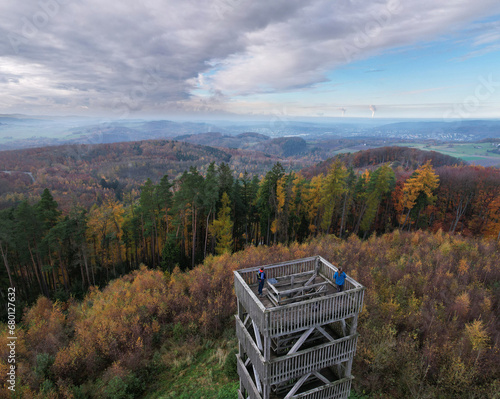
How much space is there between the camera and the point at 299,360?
310 inches

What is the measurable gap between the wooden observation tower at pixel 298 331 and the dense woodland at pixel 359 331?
3232 mm

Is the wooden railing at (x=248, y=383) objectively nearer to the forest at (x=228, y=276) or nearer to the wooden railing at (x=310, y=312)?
the forest at (x=228, y=276)

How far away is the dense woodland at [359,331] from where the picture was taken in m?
10.5

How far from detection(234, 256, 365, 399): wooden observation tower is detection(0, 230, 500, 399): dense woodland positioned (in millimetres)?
3232

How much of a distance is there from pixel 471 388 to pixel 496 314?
20.4 feet

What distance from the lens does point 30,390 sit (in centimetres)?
1095

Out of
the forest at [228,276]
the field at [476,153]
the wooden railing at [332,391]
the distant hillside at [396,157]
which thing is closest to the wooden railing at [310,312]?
the wooden railing at [332,391]

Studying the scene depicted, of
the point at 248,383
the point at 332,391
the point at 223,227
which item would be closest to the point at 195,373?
the point at 248,383

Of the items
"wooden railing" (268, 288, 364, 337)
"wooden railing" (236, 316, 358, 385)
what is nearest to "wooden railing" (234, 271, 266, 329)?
"wooden railing" (268, 288, 364, 337)

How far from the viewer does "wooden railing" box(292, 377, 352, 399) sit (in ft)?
27.9

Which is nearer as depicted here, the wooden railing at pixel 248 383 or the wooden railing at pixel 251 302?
the wooden railing at pixel 251 302

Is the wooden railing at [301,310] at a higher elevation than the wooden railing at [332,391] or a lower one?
higher

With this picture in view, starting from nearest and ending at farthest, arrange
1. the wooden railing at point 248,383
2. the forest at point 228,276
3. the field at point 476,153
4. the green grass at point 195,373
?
the wooden railing at point 248,383 → the forest at point 228,276 → the green grass at point 195,373 → the field at point 476,153

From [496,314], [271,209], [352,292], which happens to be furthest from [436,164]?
[352,292]
